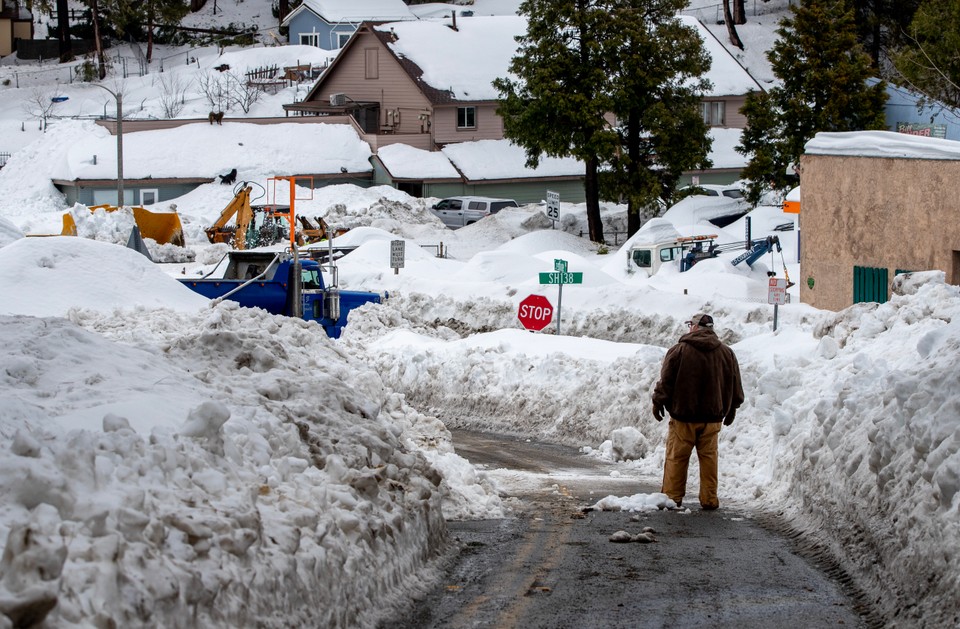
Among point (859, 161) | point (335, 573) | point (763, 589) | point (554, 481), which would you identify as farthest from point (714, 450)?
point (859, 161)

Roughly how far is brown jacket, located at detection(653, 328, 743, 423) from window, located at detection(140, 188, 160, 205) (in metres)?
48.4

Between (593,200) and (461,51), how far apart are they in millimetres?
19469

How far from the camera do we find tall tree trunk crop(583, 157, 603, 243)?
155 ft

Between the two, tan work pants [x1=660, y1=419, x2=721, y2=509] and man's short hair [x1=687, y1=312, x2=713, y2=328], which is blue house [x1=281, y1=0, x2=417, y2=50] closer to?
man's short hair [x1=687, y1=312, x2=713, y2=328]

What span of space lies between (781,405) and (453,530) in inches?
227

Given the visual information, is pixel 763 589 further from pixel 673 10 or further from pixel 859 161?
pixel 673 10

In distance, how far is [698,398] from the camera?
1165 cm

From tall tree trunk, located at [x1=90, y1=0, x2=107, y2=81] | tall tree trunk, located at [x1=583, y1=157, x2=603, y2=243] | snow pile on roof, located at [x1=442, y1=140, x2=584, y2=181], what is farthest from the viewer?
tall tree trunk, located at [x1=90, y1=0, x2=107, y2=81]

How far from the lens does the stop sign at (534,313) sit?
24.7 m

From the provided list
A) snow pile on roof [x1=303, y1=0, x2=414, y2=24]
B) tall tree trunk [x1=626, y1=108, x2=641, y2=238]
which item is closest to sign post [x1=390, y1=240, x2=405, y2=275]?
tall tree trunk [x1=626, y1=108, x2=641, y2=238]

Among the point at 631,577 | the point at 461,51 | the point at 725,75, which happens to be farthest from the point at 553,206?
the point at 631,577

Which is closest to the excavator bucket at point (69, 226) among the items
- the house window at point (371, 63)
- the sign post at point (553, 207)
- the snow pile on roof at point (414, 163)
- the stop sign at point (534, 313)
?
the sign post at point (553, 207)

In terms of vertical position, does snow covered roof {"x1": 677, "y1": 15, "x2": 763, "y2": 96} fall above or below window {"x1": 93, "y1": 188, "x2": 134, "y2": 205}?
above

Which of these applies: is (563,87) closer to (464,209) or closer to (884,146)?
(464,209)
